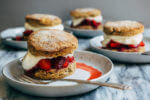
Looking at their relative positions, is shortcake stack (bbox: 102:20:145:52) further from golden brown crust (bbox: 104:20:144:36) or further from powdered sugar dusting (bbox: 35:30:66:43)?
powdered sugar dusting (bbox: 35:30:66:43)

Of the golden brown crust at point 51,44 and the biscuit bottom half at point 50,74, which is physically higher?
the golden brown crust at point 51,44

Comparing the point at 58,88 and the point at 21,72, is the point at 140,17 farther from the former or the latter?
the point at 58,88

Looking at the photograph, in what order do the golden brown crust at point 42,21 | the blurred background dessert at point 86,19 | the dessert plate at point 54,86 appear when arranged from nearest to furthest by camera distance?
the dessert plate at point 54,86, the golden brown crust at point 42,21, the blurred background dessert at point 86,19

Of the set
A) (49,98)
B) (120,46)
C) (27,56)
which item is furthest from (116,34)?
(49,98)

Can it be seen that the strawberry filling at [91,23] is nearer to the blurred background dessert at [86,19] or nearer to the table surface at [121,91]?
the blurred background dessert at [86,19]

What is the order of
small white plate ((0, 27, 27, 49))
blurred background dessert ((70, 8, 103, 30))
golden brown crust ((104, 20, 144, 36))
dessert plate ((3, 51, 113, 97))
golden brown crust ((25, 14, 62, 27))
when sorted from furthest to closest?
blurred background dessert ((70, 8, 103, 30))
golden brown crust ((25, 14, 62, 27))
small white plate ((0, 27, 27, 49))
golden brown crust ((104, 20, 144, 36))
dessert plate ((3, 51, 113, 97))

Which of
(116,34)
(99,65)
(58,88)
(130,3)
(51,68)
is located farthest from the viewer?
(130,3)

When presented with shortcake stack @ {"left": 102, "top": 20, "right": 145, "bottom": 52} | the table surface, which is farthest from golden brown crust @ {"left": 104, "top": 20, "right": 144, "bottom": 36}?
the table surface

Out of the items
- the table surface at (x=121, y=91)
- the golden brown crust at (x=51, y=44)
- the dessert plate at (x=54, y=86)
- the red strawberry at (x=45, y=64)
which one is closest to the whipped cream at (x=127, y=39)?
the table surface at (x=121, y=91)
